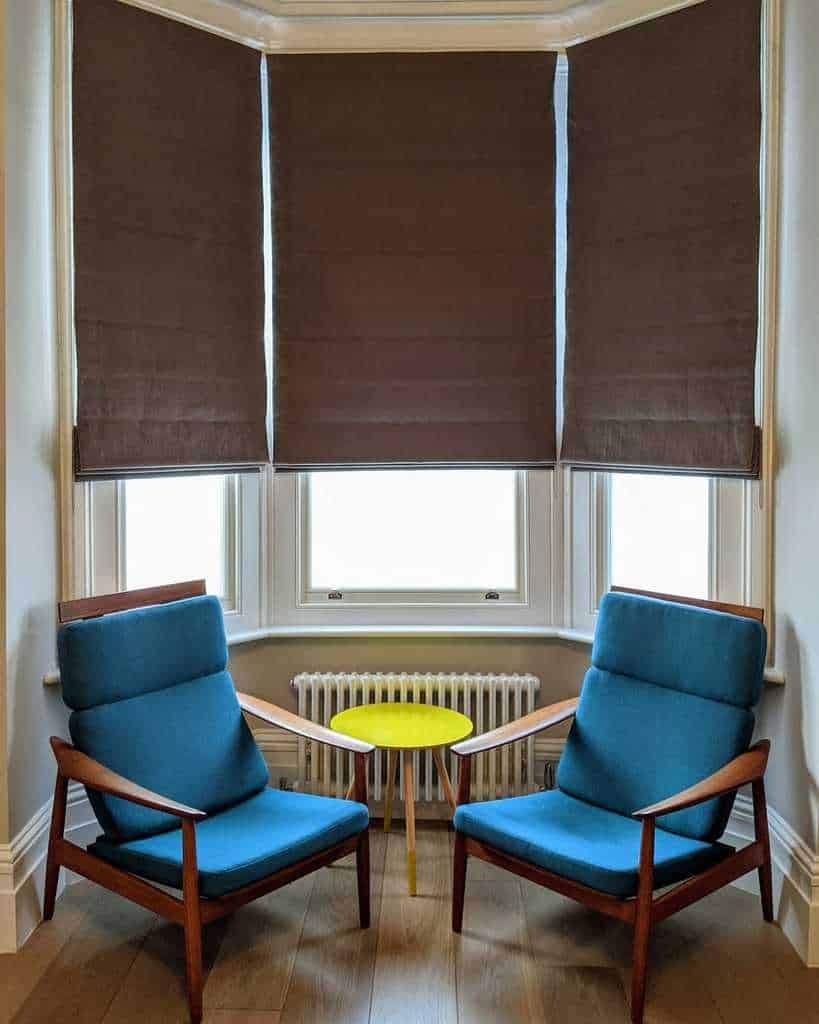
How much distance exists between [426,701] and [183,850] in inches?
51.3

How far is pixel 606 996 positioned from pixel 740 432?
1663mm

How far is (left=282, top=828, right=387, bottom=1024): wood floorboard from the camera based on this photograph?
2.53m

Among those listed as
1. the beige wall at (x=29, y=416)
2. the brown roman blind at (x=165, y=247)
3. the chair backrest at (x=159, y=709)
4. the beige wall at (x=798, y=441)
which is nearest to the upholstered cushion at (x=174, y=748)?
the chair backrest at (x=159, y=709)

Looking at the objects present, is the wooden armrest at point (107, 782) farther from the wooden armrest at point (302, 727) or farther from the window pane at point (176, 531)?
the window pane at point (176, 531)

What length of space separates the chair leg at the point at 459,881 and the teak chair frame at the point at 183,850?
10.0 inches

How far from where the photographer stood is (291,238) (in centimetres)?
359

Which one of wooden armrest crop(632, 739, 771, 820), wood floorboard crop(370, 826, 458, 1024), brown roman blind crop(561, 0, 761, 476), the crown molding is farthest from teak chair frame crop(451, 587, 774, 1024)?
the crown molding

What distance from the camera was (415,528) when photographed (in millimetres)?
3789

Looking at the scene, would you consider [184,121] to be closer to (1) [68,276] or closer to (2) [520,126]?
(1) [68,276]

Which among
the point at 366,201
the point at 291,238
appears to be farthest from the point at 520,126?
the point at 291,238

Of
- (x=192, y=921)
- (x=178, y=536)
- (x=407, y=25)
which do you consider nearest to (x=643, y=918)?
(x=192, y=921)

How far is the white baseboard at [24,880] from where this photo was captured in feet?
9.07

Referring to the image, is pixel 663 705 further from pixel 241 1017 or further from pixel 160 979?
pixel 160 979

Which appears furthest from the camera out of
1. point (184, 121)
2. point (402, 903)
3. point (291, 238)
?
point (291, 238)
